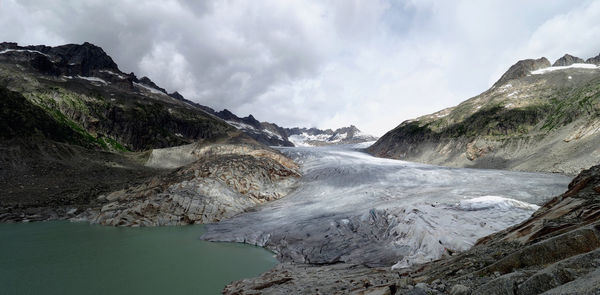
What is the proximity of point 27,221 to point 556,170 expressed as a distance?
57.5m

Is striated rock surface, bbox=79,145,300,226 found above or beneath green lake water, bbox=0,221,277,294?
above

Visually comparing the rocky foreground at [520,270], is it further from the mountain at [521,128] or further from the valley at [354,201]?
the mountain at [521,128]

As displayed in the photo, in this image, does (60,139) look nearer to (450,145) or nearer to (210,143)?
(210,143)

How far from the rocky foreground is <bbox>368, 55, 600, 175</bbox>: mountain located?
3816cm

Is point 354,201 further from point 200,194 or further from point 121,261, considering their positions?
point 121,261

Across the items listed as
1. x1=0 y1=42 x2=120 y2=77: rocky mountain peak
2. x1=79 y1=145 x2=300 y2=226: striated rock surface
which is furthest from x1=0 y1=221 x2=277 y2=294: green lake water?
x1=0 y1=42 x2=120 y2=77: rocky mountain peak

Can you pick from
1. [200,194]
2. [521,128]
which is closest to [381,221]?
[200,194]

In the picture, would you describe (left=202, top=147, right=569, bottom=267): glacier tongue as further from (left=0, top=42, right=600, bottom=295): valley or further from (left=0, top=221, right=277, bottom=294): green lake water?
(left=0, top=221, right=277, bottom=294): green lake water

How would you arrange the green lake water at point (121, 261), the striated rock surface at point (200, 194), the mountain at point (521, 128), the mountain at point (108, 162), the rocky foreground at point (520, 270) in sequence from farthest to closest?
the mountain at point (521, 128), the mountain at point (108, 162), the striated rock surface at point (200, 194), the green lake water at point (121, 261), the rocky foreground at point (520, 270)

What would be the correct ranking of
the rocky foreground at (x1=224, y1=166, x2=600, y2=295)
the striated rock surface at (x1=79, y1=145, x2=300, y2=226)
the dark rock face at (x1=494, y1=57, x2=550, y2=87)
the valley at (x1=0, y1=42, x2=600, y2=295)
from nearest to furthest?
1. the rocky foreground at (x1=224, y1=166, x2=600, y2=295)
2. the valley at (x1=0, y1=42, x2=600, y2=295)
3. the striated rock surface at (x1=79, y1=145, x2=300, y2=226)
4. the dark rock face at (x1=494, y1=57, x2=550, y2=87)

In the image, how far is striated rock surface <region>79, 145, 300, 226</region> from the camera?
21.2 m

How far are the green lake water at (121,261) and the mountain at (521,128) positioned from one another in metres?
42.4

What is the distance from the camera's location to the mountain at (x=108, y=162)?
2375cm

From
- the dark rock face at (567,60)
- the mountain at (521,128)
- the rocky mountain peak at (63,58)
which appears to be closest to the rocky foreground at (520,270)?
the mountain at (521,128)
